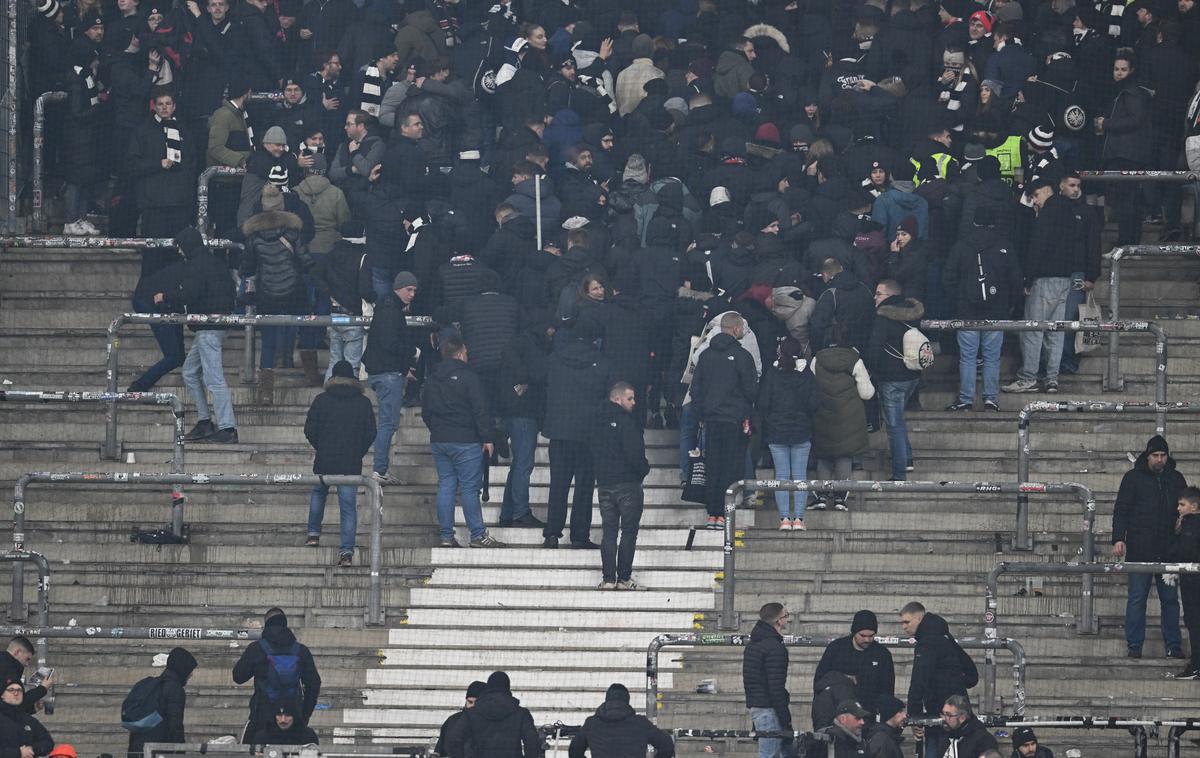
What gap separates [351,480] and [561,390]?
1.97 m

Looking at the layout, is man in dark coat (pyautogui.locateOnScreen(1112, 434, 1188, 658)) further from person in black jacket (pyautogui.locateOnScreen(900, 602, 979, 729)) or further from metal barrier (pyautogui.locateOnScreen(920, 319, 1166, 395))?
person in black jacket (pyautogui.locateOnScreen(900, 602, 979, 729))

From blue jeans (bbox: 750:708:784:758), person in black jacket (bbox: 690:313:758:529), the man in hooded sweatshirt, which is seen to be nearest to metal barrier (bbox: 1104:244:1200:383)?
person in black jacket (bbox: 690:313:758:529)

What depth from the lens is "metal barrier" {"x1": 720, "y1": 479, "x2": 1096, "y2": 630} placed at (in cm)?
1683

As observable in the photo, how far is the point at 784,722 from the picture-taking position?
1529 centimetres

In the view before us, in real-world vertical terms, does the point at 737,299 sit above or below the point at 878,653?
above

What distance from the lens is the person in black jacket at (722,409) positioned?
18.1 m

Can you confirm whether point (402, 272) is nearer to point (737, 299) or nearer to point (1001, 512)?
point (737, 299)

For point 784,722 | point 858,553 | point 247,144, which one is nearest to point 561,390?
point 858,553

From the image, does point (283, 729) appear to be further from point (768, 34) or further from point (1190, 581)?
point (768, 34)

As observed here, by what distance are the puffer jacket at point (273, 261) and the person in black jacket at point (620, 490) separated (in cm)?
364

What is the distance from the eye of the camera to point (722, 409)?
18.1 m

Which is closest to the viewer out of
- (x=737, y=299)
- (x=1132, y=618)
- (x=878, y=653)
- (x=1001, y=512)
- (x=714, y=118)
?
(x=878, y=653)

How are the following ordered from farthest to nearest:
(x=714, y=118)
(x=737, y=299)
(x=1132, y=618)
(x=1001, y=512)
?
(x=714, y=118) → (x=737, y=299) → (x=1001, y=512) → (x=1132, y=618)

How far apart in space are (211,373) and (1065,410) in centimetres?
674
